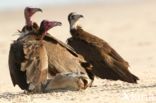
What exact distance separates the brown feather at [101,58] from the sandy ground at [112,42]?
211 millimetres

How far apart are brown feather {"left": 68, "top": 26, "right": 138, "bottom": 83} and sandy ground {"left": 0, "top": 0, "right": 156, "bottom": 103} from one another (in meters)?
0.21

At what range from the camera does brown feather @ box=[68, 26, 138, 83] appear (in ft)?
52.0

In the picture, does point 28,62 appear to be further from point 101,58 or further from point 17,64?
point 101,58

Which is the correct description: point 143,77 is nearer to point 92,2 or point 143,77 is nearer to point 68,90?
point 68,90

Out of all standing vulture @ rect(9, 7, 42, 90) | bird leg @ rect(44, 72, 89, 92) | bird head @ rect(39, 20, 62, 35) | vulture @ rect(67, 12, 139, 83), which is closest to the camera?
bird leg @ rect(44, 72, 89, 92)

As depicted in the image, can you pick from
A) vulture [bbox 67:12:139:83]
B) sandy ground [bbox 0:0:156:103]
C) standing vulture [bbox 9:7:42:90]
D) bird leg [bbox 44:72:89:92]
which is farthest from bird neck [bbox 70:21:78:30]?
bird leg [bbox 44:72:89:92]

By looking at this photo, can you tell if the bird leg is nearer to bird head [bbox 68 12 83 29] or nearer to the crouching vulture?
the crouching vulture

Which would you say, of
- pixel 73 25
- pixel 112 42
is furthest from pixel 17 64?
pixel 112 42

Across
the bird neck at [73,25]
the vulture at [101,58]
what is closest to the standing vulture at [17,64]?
the vulture at [101,58]

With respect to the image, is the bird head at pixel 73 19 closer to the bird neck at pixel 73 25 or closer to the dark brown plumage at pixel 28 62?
the bird neck at pixel 73 25

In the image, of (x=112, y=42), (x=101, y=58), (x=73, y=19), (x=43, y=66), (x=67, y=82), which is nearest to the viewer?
(x=43, y=66)

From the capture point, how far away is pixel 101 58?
52.2 feet

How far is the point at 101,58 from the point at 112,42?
39.0 ft

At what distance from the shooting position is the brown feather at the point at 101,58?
15.8 meters
